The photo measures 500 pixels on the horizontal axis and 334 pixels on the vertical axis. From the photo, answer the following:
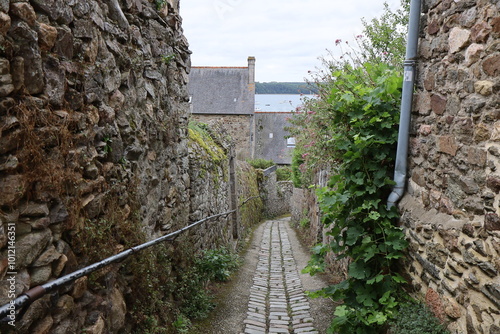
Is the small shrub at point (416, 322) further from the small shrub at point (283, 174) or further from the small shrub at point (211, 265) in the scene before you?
the small shrub at point (283, 174)

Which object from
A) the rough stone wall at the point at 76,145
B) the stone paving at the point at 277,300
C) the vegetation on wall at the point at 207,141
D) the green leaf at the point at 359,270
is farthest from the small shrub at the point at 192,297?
the vegetation on wall at the point at 207,141

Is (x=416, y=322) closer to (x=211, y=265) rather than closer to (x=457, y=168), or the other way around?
(x=457, y=168)

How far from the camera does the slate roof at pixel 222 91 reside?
29.3 metres

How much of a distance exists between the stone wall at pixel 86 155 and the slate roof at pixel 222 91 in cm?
2466

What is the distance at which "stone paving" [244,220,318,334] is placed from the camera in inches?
203

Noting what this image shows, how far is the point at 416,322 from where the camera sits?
10.9 feet

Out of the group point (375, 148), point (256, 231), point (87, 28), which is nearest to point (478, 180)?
point (375, 148)

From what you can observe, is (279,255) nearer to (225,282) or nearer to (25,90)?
(225,282)

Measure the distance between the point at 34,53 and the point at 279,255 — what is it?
8810 mm

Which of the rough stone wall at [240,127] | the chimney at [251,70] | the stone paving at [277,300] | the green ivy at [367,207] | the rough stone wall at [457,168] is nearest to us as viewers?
the rough stone wall at [457,168]

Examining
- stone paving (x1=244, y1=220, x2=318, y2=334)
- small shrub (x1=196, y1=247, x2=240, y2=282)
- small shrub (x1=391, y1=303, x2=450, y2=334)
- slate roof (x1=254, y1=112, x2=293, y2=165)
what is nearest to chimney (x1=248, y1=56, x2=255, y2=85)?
slate roof (x1=254, y1=112, x2=293, y2=165)

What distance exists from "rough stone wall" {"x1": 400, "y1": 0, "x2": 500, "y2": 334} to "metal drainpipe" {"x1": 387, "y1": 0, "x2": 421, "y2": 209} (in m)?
0.07

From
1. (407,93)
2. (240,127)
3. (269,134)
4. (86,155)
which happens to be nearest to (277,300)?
(407,93)

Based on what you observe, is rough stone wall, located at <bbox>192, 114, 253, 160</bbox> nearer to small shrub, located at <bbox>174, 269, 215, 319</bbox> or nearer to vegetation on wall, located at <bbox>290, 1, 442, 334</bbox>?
small shrub, located at <bbox>174, 269, 215, 319</bbox>
